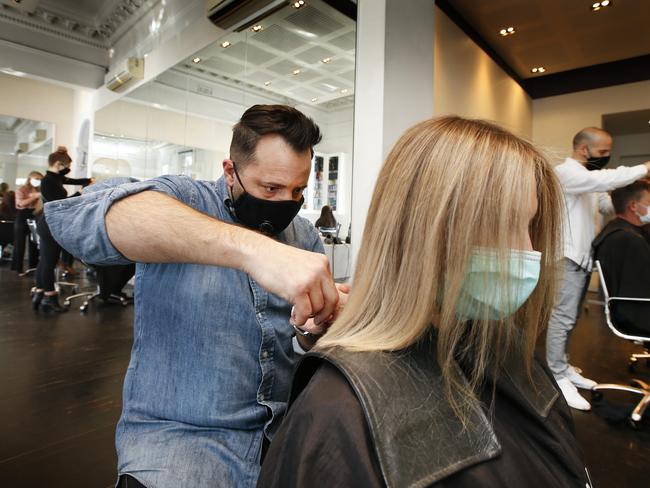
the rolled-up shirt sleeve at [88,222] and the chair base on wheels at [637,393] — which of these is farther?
the chair base on wheels at [637,393]

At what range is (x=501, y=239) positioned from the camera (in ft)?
2.21

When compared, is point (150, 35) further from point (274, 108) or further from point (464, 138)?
point (464, 138)

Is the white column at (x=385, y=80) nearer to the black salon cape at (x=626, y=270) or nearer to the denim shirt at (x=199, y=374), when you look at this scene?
the black salon cape at (x=626, y=270)

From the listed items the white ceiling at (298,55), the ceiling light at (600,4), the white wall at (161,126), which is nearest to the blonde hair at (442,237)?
the white ceiling at (298,55)

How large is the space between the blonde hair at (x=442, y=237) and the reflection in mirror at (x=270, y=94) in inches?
98.9

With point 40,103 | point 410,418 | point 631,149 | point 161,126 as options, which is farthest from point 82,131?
point 631,149

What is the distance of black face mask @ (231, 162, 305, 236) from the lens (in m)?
1.09

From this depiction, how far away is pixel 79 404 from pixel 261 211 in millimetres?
2154

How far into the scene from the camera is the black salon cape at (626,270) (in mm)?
2400

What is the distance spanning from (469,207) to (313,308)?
30cm

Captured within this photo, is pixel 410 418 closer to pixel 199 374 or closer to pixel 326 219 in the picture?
pixel 199 374

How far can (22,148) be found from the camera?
8.97m

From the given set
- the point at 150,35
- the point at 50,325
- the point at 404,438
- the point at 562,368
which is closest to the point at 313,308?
the point at 404,438

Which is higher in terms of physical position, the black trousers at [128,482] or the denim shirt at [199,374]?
the denim shirt at [199,374]
